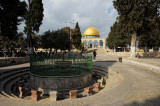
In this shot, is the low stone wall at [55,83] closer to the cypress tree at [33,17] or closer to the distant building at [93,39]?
the cypress tree at [33,17]

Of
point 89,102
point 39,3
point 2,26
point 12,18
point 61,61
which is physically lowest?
point 89,102

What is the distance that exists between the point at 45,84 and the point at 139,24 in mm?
16020

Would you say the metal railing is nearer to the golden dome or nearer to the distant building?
the distant building

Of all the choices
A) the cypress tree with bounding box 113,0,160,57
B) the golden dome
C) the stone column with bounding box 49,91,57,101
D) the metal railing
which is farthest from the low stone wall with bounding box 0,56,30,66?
the golden dome

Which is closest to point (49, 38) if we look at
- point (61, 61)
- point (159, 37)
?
point (61, 61)

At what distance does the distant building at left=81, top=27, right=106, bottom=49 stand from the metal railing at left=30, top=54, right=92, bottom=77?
65555 millimetres

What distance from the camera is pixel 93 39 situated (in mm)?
75750

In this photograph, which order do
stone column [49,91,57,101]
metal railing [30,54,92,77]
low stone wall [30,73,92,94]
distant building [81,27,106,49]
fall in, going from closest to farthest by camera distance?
stone column [49,91,57,101] → low stone wall [30,73,92,94] → metal railing [30,54,92,77] → distant building [81,27,106,49]

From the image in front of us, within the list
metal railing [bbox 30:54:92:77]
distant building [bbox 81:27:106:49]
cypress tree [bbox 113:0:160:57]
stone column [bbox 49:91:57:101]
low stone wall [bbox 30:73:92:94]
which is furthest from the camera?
distant building [bbox 81:27:106:49]

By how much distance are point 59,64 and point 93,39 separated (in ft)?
223

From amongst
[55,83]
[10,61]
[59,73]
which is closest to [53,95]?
[55,83]

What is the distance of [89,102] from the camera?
404cm

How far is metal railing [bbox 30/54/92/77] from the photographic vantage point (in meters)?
8.40

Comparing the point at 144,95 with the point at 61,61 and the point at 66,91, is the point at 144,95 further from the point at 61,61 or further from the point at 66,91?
the point at 61,61
